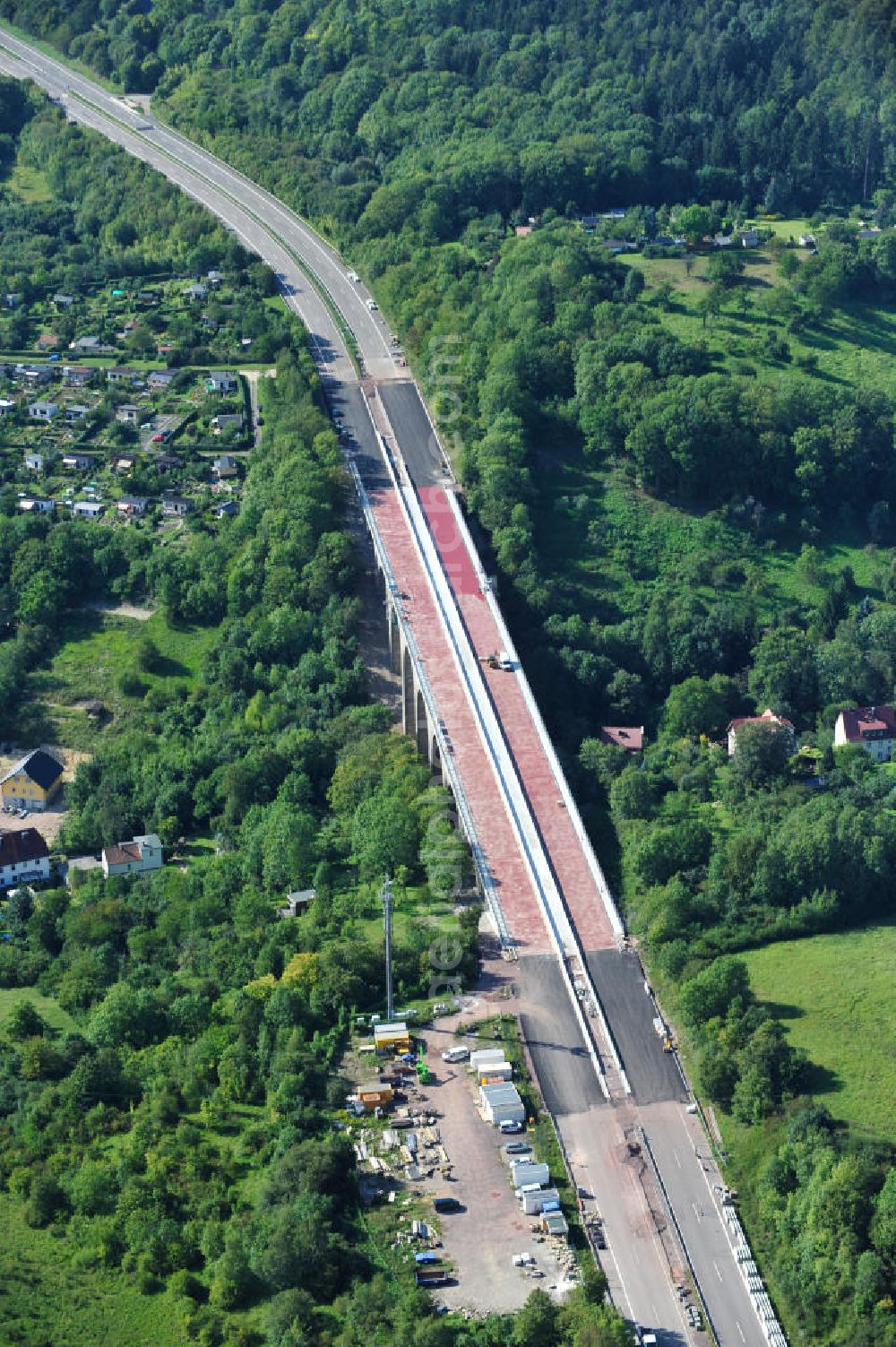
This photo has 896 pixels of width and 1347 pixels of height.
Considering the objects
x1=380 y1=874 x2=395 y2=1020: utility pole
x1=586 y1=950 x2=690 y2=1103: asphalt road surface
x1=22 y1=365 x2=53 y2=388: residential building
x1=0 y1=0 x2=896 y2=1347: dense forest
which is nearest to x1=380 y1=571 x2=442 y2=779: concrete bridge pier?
x1=0 y1=0 x2=896 y2=1347: dense forest

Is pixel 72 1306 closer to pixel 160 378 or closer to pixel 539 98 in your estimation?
pixel 160 378

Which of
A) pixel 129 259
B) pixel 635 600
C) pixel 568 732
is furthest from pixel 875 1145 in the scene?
pixel 129 259

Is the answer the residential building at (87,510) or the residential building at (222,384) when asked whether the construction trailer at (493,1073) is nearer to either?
the residential building at (87,510)

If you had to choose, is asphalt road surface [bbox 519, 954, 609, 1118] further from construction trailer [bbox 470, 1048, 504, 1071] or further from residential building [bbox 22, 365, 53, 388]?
residential building [bbox 22, 365, 53, 388]

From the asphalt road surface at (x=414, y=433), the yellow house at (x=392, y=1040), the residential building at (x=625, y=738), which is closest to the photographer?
the yellow house at (x=392, y=1040)

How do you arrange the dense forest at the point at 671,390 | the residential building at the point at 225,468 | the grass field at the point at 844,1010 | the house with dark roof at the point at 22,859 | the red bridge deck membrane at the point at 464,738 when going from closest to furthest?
1. the grass field at the point at 844,1010
2. the dense forest at the point at 671,390
3. the red bridge deck membrane at the point at 464,738
4. the house with dark roof at the point at 22,859
5. the residential building at the point at 225,468

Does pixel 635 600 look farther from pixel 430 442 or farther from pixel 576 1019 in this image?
pixel 576 1019

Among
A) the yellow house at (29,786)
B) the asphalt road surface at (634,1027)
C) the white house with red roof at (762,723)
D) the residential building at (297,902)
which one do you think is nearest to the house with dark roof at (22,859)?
the yellow house at (29,786)
